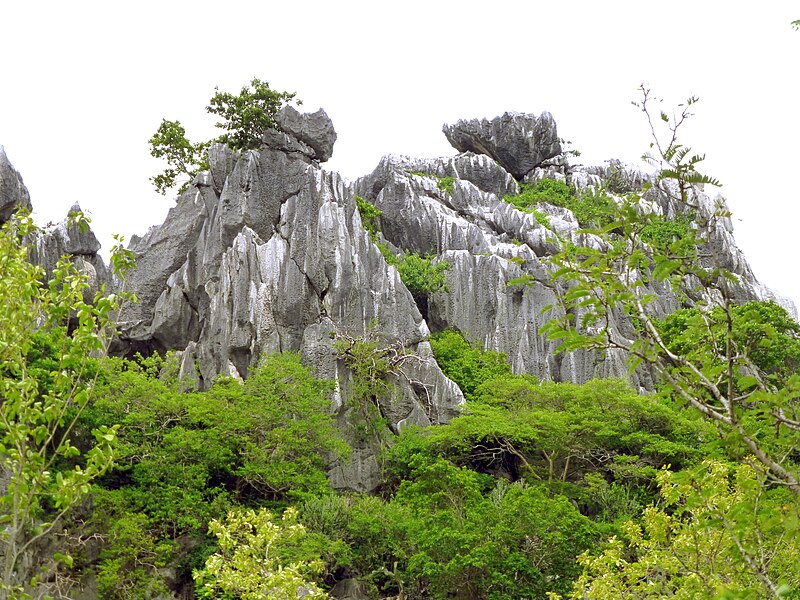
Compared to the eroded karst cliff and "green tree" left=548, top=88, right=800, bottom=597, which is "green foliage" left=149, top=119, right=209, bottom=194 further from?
"green tree" left=548, top=88, right=800, bottom=597

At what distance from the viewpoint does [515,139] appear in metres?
Result: 45.1

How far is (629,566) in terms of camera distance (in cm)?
958

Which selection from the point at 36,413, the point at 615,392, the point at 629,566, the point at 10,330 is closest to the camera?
the point at 36,413

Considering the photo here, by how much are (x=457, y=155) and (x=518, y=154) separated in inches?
148

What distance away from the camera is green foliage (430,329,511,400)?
28578mm

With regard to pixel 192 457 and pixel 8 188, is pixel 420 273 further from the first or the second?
pixel 8 188

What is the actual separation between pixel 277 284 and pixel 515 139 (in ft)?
74.0

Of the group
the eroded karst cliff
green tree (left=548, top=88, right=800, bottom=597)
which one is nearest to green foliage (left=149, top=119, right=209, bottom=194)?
the eroded karst cliff

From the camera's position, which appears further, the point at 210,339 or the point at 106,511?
the point at 210,339

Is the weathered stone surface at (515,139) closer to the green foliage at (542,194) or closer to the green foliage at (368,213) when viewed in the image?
the green foliage at (542,194)

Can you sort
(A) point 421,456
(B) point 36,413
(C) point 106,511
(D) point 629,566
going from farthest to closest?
(A) point 421,456 < (C) point 106,511 < (D) point 629,566 < (B) point 36,413

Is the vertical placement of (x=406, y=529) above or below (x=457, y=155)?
below

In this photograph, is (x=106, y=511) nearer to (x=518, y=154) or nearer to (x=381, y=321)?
(x=381, y=321)

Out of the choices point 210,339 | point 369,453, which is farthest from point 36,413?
point 210,339
